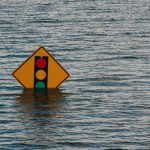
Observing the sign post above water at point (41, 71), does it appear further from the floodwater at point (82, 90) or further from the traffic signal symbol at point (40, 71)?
the floodwater at point (82, 90)

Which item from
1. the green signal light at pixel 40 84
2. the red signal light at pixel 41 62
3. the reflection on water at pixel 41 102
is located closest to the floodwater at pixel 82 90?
the reflection on water at pixel 41 102

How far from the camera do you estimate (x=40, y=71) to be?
904 inches

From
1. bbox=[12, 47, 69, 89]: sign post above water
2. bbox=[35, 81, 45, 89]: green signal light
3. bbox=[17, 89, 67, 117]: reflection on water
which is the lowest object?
bbox=[17, 89, 67, 117]: reflection on water

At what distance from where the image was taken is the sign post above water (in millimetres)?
22891

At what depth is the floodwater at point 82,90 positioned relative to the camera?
59.4 feet

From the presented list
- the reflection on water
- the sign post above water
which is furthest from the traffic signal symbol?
the reflection on water

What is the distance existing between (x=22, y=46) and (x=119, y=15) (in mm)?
19125

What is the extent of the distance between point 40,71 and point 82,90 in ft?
5.08

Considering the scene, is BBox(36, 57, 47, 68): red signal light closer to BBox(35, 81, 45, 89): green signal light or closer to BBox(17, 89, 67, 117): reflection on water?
BBox(35, 81, 45, 89): green signal light

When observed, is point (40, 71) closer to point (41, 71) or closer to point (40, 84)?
point (41, 71)

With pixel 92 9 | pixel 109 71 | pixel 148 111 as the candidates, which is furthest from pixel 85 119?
pixel 92 9

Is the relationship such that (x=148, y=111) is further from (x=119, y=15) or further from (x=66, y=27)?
(x=119, y=15)

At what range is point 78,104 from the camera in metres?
21.7

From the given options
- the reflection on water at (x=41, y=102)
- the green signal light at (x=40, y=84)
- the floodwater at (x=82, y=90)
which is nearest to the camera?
the floodwater at (x=82, y=90)
